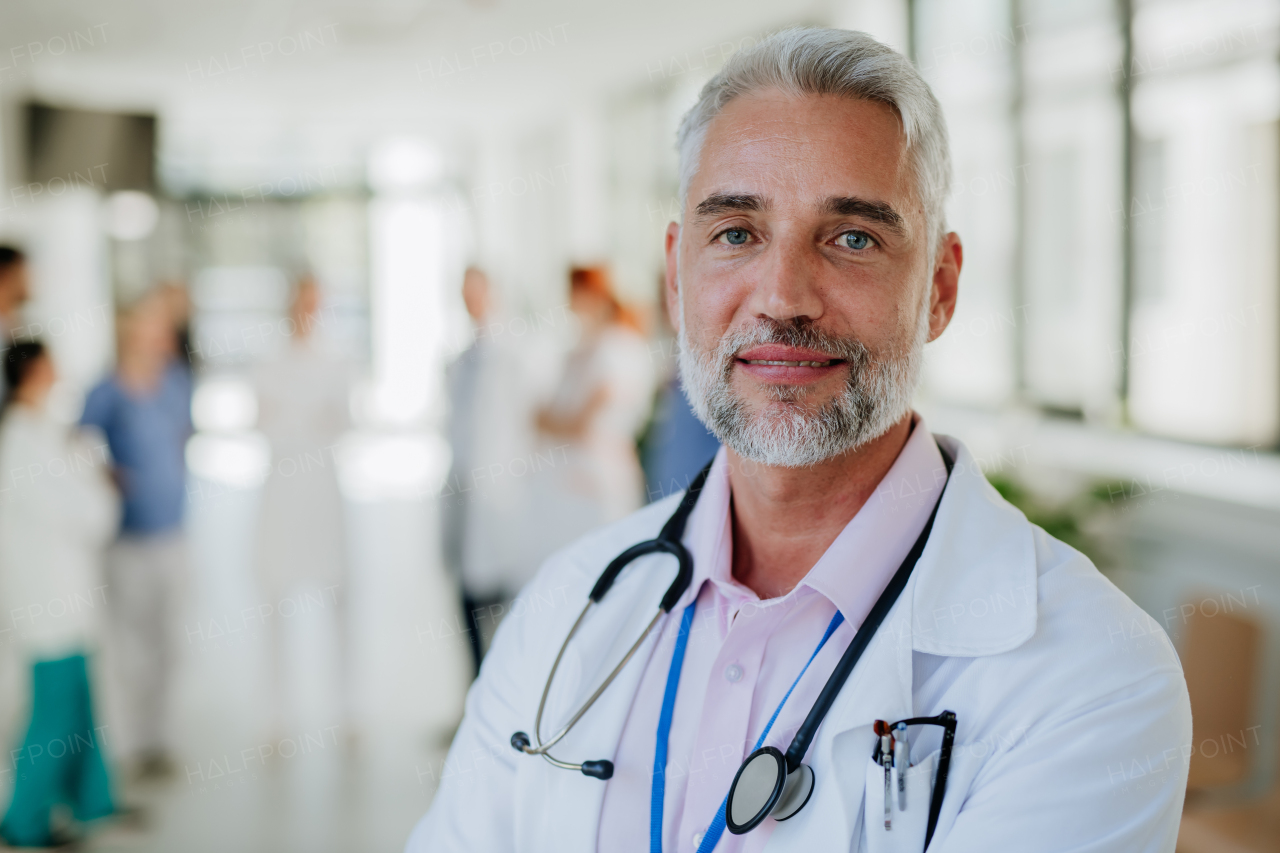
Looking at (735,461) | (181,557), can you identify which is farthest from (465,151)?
(735,461)

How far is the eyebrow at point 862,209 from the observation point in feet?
3.18

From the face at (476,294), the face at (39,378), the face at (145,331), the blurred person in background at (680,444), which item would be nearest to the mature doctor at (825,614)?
the blurred person in background at (680,444)

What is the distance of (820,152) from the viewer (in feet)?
3.23

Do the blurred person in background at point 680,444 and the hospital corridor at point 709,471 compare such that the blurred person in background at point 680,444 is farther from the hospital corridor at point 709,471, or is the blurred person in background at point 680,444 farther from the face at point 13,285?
the face at point 13,285

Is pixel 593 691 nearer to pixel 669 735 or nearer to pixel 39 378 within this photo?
pixel 669 735

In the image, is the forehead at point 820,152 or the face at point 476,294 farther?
the face at point 476,294

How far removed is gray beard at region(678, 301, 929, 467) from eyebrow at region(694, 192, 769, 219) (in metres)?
0.12

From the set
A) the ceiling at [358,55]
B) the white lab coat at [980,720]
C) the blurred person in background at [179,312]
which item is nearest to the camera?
the white lab coat at [980,720]

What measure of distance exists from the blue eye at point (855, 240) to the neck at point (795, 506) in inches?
8.1

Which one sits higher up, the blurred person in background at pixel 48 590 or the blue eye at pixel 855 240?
the blue eye at pixel 855 240

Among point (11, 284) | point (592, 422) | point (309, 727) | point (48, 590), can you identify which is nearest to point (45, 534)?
point (48, 590)

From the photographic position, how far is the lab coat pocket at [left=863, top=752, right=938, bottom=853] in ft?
2.78

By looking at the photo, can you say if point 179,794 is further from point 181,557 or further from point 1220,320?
point 1220,320

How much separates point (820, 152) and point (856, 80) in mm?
80
